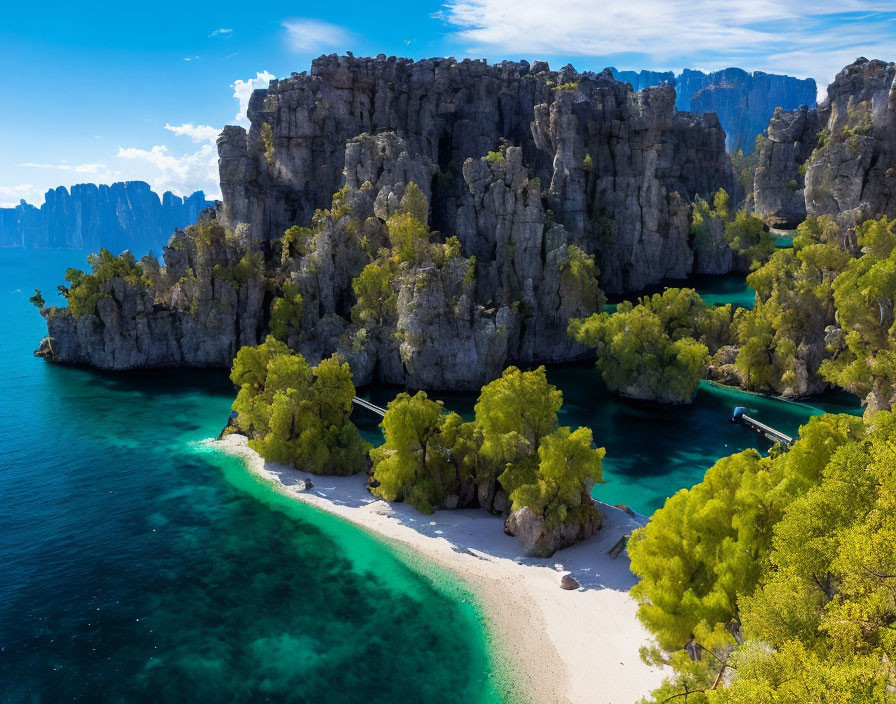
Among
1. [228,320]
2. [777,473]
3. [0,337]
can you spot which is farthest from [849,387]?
[0,337]

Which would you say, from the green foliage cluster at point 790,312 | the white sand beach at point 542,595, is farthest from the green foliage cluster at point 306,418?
the green foliage cluster at point 790,312

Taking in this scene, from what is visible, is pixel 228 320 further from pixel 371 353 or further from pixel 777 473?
pixel 777 473

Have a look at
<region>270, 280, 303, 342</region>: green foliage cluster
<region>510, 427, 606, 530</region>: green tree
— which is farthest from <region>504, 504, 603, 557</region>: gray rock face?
<region>270, 280, 303, 342</region>: green foliage cluster

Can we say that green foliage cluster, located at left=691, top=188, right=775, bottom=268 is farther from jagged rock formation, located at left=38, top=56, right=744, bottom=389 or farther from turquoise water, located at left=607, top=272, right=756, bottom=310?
turquoise water, located at left=607, top=272, right=756, bottom=310

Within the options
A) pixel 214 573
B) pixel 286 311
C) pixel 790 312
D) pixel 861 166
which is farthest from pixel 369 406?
pixel 861 166

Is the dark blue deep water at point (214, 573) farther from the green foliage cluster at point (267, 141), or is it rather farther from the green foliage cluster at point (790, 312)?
the green foliage cluster at point (267, 141)

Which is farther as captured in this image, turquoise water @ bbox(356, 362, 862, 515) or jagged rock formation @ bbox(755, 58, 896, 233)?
jagged rock formation @ bbox(755, 58, 896, 233)
